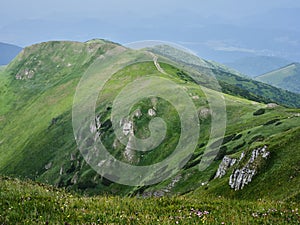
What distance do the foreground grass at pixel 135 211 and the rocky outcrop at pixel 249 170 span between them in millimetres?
34936

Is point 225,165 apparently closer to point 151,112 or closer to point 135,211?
point 135,211

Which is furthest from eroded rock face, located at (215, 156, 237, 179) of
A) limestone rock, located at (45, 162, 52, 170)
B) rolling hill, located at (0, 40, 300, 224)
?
limestone rock, located at (45, 162, 52, 170)

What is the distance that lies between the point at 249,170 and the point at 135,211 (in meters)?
38.8

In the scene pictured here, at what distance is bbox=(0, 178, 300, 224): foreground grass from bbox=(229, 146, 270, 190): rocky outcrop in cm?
3494

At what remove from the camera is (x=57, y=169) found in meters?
168

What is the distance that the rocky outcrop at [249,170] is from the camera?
45.2 metres

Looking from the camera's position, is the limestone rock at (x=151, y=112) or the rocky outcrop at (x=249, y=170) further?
the limestone rock at (x=151, y=112)

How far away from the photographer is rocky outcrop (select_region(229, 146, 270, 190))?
148 ft

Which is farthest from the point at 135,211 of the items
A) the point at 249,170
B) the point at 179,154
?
the point at 179,154

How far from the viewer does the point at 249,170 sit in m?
46.3

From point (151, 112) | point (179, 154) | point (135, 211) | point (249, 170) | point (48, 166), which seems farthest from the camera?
point (48, 166)

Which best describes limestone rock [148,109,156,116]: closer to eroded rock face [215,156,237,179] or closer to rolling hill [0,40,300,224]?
rolling hill [0,40,300,224]

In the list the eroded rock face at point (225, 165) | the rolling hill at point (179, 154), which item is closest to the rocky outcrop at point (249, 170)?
the rolling hill at point (179, 154)

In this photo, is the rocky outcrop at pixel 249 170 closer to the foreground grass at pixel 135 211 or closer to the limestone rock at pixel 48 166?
the foreground grass at pixel 135 211
